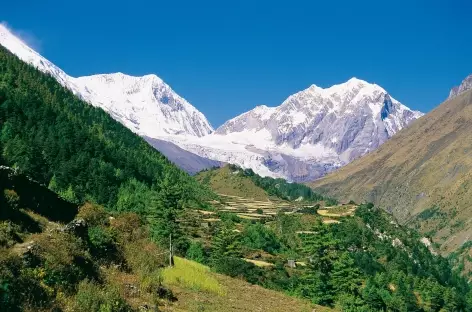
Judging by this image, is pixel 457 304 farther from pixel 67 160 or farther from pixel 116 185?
pixel 67 160

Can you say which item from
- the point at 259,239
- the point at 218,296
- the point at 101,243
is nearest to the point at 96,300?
the point at 101,243

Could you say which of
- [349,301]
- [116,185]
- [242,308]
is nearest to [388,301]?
[349,301]

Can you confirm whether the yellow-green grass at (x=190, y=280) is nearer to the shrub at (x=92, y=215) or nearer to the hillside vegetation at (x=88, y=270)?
the hillside vegetation at (x=88, y=270)

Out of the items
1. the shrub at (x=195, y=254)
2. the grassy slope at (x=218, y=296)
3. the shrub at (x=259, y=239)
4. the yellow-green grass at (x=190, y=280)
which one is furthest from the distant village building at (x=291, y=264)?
the yellow-green grass at (x=190, y=280)

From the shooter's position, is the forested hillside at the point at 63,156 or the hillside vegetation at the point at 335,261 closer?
the hillside vegetation at the point at 335,261

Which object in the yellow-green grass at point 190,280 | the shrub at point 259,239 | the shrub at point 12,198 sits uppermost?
the shrub at point 259,239

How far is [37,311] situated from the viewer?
48.4 feet

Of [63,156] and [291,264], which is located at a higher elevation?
[63,156]

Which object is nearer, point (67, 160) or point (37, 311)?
point (37, 311)

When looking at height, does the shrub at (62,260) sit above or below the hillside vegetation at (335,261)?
below

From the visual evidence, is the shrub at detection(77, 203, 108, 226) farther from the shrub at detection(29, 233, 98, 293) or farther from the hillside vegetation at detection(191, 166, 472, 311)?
the hillside vegetation at detection(191, 166, 472, 311)

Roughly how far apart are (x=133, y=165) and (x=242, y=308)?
166728 millimetres

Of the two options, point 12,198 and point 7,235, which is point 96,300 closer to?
point 7,235

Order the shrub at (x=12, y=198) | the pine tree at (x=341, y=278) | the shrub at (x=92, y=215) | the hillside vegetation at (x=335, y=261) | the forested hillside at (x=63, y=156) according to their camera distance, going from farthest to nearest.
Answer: the forested hillside at (x=63, y=156) → the hillside vegetation at (x=335, y=261) → the pine tree at (x=341, y=278) → the shrub at (x=92, y=215) → the shrub at (x=12, y=198)
